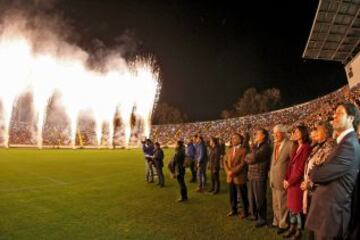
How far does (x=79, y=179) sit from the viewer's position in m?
18.2

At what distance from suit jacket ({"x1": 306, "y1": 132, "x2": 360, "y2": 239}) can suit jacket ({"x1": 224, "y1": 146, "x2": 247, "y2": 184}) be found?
5606 millimetres

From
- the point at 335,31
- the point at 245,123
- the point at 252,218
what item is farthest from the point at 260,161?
the point at 245,123

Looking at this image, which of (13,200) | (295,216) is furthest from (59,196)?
(295,216)

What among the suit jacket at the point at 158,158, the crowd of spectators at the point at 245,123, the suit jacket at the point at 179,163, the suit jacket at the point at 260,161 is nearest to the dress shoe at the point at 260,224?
the suit jacket at the point at 260,161

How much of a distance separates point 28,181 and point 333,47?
27.4m

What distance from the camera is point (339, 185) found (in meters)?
4.07

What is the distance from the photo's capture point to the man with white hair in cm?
805

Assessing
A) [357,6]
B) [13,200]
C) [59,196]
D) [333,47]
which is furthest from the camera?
[333,47]

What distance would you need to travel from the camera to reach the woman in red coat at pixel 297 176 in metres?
7.35

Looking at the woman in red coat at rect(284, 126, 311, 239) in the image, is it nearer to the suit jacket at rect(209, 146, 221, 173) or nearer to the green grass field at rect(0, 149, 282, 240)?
the green grass field at rect(0, 149, 282, 240)

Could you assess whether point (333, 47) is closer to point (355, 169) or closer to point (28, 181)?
point (28, 181)

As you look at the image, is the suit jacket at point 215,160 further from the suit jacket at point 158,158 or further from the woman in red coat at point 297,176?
the woman in red coat at point 297,176

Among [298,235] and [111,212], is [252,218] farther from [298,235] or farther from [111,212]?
[111,212]

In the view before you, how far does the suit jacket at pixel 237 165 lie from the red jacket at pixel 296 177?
2.21m
